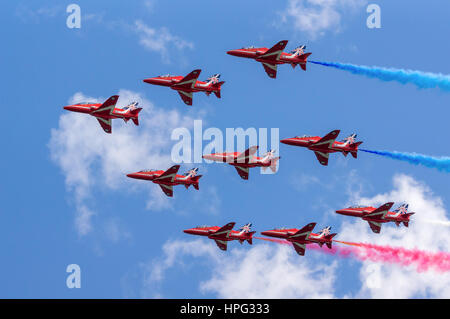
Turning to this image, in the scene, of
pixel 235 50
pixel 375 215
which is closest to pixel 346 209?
pixel 375 215

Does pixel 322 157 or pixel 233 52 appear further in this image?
pixel 233 52

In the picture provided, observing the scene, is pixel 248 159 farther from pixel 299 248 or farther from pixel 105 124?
pixel 105 124

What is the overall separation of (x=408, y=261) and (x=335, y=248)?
14073 mm

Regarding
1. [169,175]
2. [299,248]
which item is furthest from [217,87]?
[299,248]

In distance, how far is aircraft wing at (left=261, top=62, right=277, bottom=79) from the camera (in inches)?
7387

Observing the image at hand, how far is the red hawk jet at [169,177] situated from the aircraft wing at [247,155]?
328 inches

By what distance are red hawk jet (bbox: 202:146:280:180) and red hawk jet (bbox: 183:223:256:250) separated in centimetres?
1144

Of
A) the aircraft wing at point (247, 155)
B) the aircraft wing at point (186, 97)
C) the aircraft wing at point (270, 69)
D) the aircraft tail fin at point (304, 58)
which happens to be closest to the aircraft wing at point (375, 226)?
the aircraft wing at point (247, 155)

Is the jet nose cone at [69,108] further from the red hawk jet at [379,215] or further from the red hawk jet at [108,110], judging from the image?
the red hawk jet at [379,215]

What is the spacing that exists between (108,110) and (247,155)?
26677 millimetres

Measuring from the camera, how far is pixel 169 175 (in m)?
188

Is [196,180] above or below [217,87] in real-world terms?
below

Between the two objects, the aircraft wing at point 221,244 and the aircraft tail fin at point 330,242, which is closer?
the aircraft tail fin at point 330,242

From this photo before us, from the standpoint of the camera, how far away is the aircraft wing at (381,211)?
190250 mm
